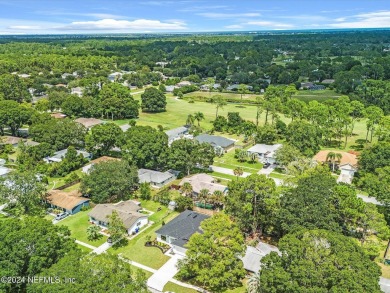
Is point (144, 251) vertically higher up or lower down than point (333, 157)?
lower down

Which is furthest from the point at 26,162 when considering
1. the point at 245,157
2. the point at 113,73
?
the point at 113,73

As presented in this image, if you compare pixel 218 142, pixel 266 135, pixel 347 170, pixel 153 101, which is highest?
pixel 153 101

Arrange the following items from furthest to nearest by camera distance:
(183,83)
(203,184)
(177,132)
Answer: (183,83) < (177,132) < (203,184)

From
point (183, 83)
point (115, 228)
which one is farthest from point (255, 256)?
point (183, 83)

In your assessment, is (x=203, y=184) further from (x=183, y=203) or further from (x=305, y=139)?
(x=305, y=139)

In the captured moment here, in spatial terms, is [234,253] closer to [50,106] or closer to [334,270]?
[334,270]

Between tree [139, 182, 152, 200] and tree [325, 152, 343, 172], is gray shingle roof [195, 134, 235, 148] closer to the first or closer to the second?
tree [325, 152, 343, 172]

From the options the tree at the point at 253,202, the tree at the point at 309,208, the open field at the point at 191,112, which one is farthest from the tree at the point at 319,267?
the open field at the point at 191,112
